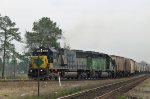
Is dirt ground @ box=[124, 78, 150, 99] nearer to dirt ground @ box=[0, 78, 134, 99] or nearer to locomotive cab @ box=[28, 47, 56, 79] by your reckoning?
dirt ground @ box=[0, 78, 134, 99]

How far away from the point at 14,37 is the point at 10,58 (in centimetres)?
525

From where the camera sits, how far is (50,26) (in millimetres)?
91625

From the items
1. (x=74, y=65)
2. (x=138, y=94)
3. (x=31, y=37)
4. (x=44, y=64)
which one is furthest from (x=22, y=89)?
(x=31, y=37)

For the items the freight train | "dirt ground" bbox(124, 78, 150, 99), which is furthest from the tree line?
"dirt ground" bbox(124, 78, 150, 99)

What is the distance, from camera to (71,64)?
46375 millimetres

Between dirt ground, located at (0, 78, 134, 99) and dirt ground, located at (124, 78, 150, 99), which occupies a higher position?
dirt ground, located at (0, 78, 134, 99)

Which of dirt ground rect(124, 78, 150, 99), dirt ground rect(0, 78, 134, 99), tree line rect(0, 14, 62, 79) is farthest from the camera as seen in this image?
tree line rect(0, 14, 62, 79)

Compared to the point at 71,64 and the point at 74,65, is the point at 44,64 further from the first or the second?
the point at 74,65

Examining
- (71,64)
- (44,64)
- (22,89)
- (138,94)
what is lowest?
(138,94)

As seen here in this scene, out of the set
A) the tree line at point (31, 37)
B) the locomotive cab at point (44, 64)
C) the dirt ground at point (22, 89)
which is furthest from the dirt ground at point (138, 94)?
the tree line at point (31, 37)

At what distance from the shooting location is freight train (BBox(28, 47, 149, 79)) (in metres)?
39.8

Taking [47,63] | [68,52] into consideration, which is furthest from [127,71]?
[47,63]

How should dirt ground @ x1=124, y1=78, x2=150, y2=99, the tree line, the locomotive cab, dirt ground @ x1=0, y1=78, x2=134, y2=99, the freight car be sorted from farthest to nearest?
the tree line < the freight car < the locomotive cab < dirt ground @ x1=124, y1=78, x2=150, y2=99 < dirt ground @ x1=0, y1=78, x2=134, y2=99

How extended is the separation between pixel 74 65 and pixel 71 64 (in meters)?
1.03
